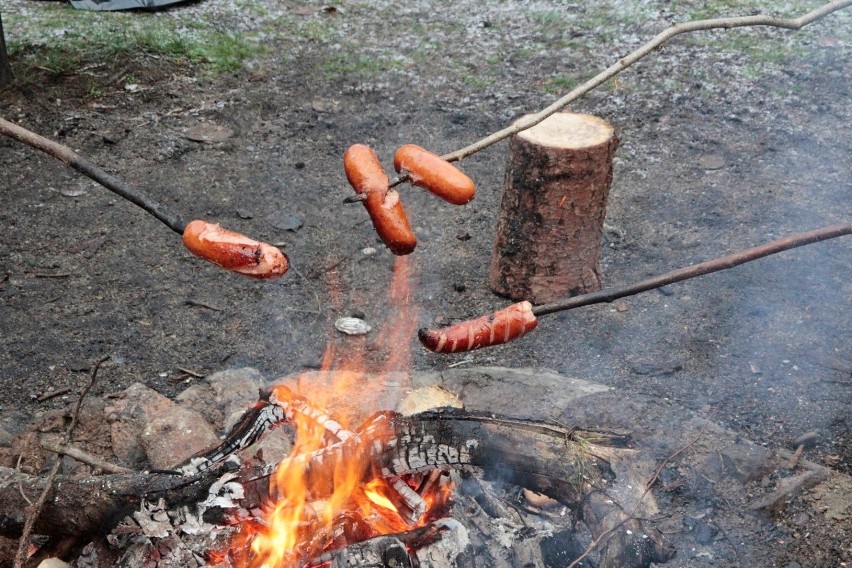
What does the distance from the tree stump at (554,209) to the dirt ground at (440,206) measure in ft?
0.86

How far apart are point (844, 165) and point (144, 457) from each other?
6.16 meters

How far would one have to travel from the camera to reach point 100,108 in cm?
773

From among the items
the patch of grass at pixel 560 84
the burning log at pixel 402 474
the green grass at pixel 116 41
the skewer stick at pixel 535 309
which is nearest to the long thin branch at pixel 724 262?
the skewer stick at pixel 535 309

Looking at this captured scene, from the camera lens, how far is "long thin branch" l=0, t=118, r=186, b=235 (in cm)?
284

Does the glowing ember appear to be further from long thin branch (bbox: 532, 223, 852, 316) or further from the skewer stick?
long thin branch (bbox: 532, 223, 852, 316)

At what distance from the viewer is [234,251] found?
2.89 metres

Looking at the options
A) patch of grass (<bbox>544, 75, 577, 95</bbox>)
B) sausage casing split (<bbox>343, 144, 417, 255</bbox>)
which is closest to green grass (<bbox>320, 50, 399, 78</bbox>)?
patch of grass (<bbox>544, 75, 577, 95</bbox>)

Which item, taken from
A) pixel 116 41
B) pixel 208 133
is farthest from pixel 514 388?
pixel 116 41

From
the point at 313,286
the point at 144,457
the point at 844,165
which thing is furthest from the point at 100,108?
the point at 844,165

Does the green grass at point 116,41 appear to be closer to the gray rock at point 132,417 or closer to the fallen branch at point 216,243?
the gray rock at point 132,417

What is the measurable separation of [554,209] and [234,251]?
285 cm

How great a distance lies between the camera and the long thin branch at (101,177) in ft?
9.32

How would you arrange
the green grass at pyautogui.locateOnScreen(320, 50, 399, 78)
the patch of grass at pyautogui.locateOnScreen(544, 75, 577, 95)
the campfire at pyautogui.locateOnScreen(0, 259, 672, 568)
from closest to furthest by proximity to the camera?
the campfire at pyautogui.locateOnScreen(0, 259, 672, 568) → the patch of grass at pyautogui.locateOnScreen(544, 75, 577, 95) → the green grass at pyautogui.locateOnScreen(320, 50, 399, 78)

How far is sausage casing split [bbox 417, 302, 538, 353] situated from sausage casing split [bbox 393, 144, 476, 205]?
1.72 feet
